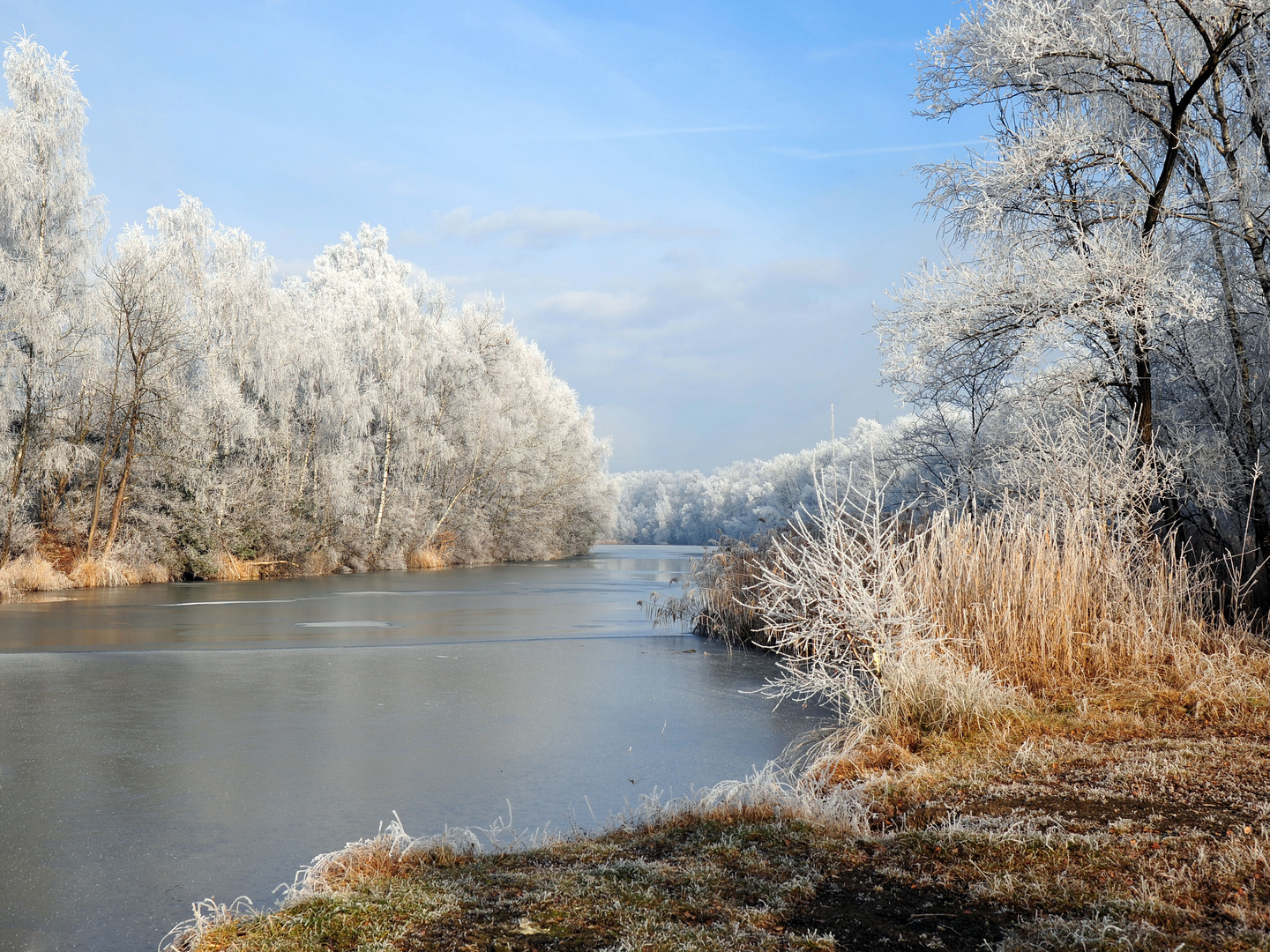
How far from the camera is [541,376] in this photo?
41.7 m

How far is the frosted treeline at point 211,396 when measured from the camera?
62.8 ft

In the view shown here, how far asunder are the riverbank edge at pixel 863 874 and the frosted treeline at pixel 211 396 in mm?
18835

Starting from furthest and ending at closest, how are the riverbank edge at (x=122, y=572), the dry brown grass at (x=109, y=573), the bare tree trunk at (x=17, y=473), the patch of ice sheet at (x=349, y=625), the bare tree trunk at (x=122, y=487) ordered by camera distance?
1. the bare tree trunk at (x=122, y=487)
2. the dry brown grass at (x=109, y=573)
3. the riverbank edge at (x=122, y=572)
4. the bare tree trunk at (x=17, y=473)
5. the patch of ice sheet at (x=349, y=625)

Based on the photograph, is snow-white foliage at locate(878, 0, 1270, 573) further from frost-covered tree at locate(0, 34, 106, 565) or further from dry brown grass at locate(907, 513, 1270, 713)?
frost-covered tree at locate(0, 34, 106, 565)

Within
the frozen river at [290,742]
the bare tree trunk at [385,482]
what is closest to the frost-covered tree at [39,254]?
the frozen river at [290,742]

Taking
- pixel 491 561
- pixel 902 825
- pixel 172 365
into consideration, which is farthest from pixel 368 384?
pixel 902 825

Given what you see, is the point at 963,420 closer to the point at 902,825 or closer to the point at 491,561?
the point at 902,825

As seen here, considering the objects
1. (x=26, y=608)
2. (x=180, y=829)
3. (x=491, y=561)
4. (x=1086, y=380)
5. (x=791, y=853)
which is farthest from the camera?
(x=491, y=561)

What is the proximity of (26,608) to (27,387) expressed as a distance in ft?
18.8

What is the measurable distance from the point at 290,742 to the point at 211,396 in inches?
726

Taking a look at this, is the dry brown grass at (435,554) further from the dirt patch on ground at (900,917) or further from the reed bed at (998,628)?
the dirt patch on ground at (900,917)

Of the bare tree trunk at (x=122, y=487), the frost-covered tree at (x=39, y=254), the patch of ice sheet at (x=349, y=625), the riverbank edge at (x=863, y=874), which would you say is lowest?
the patch of ice sheet at (x=349, y=625)

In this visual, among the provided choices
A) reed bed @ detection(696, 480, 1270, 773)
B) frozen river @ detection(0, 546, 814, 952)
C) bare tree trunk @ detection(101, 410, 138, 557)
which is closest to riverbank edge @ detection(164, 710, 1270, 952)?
frozen river @ detection(0, 546, 814, 952)

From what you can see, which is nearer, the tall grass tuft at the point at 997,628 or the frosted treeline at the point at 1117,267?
the tall grass tuft at the point at 997,628
